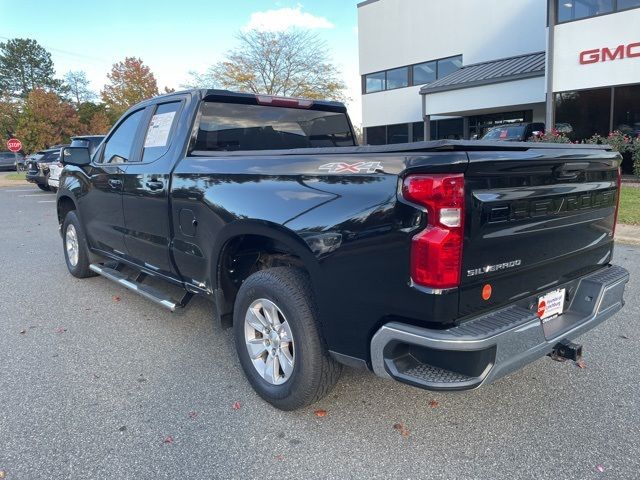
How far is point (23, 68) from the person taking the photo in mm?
62188

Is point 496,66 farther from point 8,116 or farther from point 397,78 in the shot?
point 8,116

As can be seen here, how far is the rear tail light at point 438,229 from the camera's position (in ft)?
6.87

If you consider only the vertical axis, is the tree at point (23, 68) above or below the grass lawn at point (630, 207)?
above

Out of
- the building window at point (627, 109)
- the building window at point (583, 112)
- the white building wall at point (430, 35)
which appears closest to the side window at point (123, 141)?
the building window at point (583, 112)

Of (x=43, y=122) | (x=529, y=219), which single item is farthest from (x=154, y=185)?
(x=43, y=122)

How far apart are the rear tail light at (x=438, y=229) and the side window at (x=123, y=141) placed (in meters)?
3.18

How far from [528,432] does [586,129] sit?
16092mm

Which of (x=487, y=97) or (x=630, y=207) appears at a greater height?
(x=487, y=97)

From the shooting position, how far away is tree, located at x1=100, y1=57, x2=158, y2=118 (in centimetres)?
3784

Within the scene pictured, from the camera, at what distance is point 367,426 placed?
2.77 m

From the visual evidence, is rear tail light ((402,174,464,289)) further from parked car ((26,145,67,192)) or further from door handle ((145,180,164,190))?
parked car ((26,145,67,192))

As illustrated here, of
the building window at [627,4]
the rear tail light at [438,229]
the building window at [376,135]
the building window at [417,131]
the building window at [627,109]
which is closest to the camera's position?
the rear tail light at [438,229]

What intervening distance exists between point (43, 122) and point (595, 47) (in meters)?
35.2

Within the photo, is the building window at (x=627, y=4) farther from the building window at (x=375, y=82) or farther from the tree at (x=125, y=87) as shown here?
the tree at (x=125, y=87)
